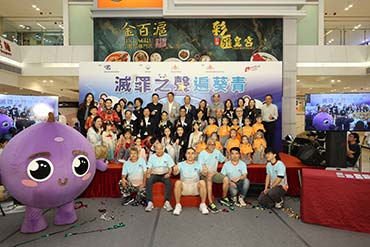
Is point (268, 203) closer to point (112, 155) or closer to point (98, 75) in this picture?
point (112, 155)

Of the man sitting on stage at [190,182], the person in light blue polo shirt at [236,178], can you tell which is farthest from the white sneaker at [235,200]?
the man sitting on stage at [190,182]

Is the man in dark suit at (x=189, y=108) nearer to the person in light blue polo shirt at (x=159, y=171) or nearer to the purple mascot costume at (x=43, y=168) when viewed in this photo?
the person in light blue polo shirt at (x=159, y=171)

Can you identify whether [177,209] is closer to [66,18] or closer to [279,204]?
[279,204]

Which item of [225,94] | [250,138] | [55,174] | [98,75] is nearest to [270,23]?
[225,94]

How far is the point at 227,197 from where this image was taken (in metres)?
4.29

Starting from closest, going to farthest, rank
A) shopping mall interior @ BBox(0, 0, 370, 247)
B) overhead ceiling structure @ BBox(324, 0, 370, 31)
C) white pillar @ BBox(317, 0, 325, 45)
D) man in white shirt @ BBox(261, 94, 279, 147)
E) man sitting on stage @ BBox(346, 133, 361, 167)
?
shopping mall interior @ BBox(0, 0, 370, 247) → man sitting on stage @ BBox(346, 133, 361, 167) → man in white shirt @ BBox(261, 94, 279, 147) → white pillar @ BBox(317, 0, 325, 45) → overhead ceiling structure @ BBox(324, 0, 370, 31)

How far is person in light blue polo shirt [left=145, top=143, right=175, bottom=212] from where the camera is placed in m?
4.08

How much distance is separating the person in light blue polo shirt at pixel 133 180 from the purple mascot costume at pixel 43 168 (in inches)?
38.2

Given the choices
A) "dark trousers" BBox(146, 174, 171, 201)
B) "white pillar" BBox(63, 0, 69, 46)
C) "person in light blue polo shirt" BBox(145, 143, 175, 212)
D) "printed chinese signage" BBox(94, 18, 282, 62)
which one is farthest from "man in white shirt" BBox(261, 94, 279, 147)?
"white pillar" BBox(63, 0, 69, 46)

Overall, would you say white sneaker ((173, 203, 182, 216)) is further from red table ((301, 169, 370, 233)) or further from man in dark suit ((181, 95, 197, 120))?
man in dark suit ((181, 95, 197, 120))

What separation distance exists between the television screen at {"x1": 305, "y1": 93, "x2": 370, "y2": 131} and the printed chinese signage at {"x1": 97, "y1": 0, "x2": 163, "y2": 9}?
4346mm

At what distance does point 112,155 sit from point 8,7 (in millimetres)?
8768

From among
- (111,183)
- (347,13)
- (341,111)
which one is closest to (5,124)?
(111,183)

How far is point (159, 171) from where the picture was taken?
4.17m
